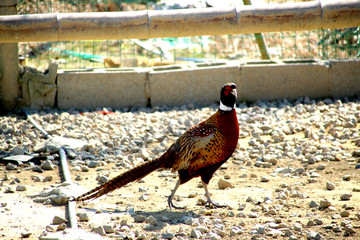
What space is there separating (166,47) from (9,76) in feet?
11.3

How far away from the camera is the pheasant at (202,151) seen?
3715mm

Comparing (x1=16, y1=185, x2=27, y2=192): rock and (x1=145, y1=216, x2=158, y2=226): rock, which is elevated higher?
(x1=16, y1=185, x2=27, y2=192): rock

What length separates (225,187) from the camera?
4270 mm

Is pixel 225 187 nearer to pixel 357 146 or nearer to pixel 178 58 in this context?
pixel 357 146

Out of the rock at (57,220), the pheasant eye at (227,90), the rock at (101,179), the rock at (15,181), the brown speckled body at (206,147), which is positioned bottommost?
the rock at (101,179)

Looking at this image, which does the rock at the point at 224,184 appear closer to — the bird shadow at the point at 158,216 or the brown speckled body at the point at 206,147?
the brown speckled body at the point at 206,147

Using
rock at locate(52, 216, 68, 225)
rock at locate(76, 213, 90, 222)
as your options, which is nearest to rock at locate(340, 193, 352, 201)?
rock at locate(76, 213, 90, 222)

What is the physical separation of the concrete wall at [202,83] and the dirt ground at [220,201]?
2412 mm

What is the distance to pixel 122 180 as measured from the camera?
144 inches

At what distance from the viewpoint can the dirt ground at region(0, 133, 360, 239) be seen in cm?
335

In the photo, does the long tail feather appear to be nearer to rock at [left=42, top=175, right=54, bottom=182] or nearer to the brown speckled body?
the brown speckled body

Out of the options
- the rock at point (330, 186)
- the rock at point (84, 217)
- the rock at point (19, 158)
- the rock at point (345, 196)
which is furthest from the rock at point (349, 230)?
the rock at point (19, 158)

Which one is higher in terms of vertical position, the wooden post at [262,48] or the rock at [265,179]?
the wooden post at [262,48]

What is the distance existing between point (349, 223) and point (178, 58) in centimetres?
549
